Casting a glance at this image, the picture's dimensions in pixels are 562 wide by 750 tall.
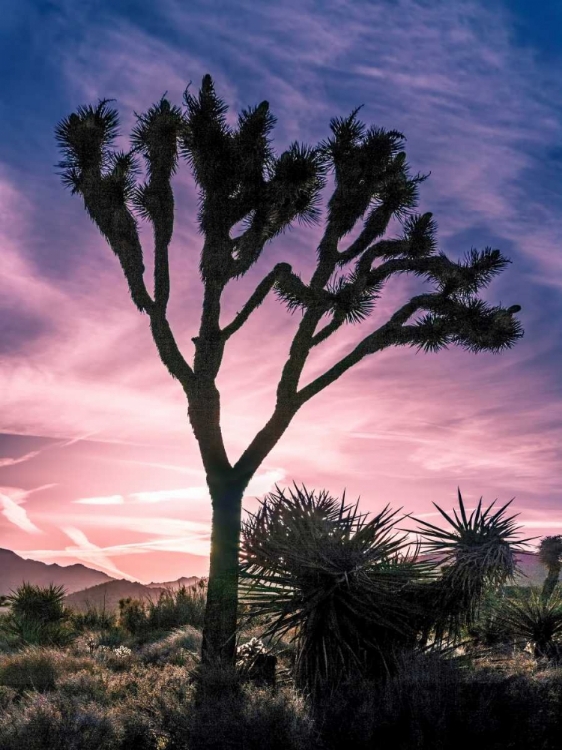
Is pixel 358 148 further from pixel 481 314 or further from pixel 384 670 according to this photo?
pixel 384 670

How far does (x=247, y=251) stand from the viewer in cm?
1268

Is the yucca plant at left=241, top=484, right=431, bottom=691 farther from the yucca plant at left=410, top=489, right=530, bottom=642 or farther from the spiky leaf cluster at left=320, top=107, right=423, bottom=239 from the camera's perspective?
the spiky leaf cluster at left=320, top=107, right=423, bottom=239

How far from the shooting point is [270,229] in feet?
44.0

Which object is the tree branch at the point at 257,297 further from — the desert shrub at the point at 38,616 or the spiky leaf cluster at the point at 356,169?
the desert shrub at the point at 38,616

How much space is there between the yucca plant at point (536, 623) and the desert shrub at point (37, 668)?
7.01m

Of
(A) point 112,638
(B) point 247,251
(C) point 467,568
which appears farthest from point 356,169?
(A) point 112,638

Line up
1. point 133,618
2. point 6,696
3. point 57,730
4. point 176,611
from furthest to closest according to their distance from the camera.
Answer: point 176,611 → point 133,618 → point 6,696 → point 57,730

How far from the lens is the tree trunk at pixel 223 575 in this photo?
35.9ft

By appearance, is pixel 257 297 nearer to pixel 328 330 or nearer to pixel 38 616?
pixel 328 330

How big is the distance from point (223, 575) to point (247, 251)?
5.87m

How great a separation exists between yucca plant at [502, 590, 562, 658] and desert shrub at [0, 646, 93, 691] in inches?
276

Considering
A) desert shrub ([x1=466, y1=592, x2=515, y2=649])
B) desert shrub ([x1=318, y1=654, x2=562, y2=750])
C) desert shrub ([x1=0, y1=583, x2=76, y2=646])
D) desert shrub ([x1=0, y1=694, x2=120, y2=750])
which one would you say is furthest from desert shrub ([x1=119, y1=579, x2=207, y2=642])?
desert shrub ([x1=318, y1=654, x2=562, y2=750])

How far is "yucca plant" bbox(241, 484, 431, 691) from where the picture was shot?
814 centimetres

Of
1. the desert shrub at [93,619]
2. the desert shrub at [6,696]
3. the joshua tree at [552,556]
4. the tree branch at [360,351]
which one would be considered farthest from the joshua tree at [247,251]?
the joshua tree at [552,556]
